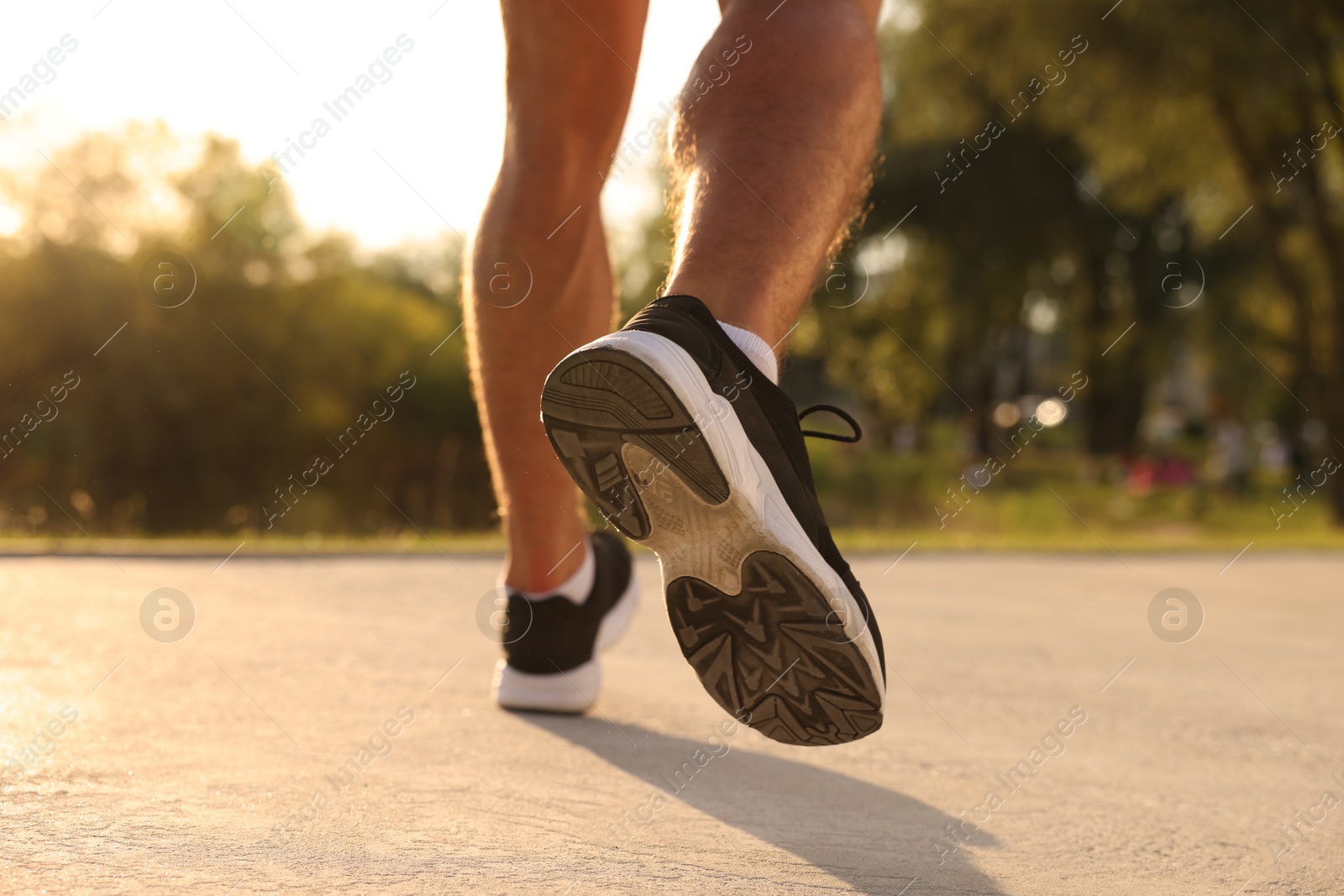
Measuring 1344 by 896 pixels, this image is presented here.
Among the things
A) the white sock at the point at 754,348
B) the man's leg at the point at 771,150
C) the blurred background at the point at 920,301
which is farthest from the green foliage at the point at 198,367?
the white sock at the point at 754,348

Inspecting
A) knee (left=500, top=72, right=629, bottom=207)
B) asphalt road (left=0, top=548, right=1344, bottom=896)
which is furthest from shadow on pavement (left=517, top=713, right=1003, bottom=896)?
knee (left=500, top=72, right=629, bottom=207)

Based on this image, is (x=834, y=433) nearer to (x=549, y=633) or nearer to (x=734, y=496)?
(x=734, y=496)

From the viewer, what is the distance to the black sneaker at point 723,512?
1257 millimetres

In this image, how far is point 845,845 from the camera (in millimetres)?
1357

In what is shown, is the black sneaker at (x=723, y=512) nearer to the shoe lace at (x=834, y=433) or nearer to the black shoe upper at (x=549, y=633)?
the shoe lace at (x=834, y=433)

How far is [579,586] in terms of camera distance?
2115 mm

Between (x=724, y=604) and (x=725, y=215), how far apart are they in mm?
421

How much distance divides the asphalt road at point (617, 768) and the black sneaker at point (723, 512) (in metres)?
0.17

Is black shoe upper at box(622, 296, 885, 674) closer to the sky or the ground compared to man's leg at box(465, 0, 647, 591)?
closer to the ground

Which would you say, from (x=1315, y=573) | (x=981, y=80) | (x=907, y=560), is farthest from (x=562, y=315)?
(x=981, y=80)

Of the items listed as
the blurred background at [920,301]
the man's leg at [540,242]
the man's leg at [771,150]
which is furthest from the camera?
the blurred background at [920,301]

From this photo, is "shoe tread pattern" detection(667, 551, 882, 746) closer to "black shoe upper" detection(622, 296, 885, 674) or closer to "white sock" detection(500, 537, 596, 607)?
"black shoe upper" detection(622, 296, 885, 674)

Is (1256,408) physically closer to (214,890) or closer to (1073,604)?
(1073,604)

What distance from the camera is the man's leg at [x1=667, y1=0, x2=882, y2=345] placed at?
1.38 meters
